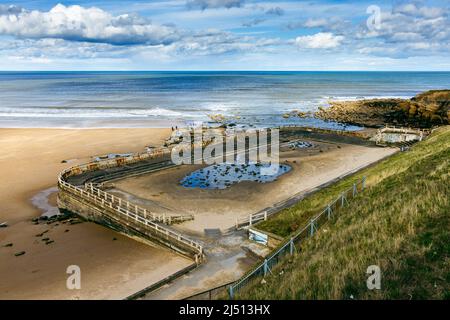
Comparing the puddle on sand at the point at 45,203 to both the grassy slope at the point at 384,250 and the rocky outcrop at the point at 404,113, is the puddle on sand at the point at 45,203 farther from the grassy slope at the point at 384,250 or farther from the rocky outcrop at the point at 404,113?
the rocky outcrop at the point at 404,113

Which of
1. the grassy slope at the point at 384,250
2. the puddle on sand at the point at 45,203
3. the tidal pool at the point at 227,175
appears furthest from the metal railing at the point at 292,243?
the puddle on sand at the point at 45,203

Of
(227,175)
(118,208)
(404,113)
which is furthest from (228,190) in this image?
(404,113)

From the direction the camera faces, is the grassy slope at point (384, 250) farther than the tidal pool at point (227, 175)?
No

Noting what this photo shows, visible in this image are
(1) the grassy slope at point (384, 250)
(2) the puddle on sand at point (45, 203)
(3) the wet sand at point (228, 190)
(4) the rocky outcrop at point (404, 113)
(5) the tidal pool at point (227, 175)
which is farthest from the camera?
(4) the rocky outcrop at point (404, 113)

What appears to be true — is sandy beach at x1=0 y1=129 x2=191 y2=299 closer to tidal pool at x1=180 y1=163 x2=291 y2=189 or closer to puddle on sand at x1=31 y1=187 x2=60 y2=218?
puddle on sand at x1=31 y1=187 x2=60 y2=218
